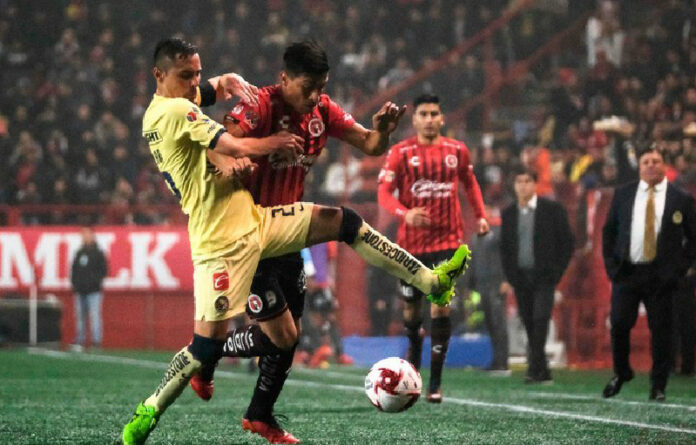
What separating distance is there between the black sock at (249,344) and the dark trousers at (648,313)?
4.27 metres

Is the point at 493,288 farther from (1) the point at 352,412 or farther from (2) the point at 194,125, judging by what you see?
(2) the point at 194,125

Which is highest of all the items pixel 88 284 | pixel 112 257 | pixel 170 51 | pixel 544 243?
pixel 170 51

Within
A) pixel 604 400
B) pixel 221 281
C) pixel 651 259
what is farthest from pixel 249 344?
pixel 651 259

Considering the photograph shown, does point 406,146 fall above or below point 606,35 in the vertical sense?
below

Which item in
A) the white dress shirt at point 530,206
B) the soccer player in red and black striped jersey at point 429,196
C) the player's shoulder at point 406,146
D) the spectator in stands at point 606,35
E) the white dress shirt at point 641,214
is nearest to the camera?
the soccer player in red and black striped jersey at point 429,196

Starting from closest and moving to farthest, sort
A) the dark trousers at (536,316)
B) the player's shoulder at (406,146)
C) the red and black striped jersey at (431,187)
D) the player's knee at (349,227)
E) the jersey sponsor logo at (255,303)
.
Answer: the player's knee at (349,227) < the jersey sponsor logo at (255,303) < the red and black striped jersey at (431,187) < the player's shoulder at (406,146) < the dark trousers at (536,316)

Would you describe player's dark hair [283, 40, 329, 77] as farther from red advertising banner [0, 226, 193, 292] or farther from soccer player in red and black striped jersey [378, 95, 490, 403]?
red advertising banner [0, 226, 193, 292]

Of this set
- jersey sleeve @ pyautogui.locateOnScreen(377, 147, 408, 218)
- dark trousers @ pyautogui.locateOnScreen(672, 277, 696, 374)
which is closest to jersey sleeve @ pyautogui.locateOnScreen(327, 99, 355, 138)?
jersey sleeve @ pyautogui.locateOnScreen(377, 147, 408, 218)

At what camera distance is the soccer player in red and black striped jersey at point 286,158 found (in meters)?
6.55

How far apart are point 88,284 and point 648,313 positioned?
11.6 metres

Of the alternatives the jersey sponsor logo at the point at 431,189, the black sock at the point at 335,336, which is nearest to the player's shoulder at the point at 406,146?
the jersey sponsor logo at the point at 431,189

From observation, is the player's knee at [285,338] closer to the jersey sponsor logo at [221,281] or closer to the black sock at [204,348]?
the black sock at [204,348]

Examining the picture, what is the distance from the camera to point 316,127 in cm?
679

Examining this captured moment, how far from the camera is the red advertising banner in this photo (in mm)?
20422
